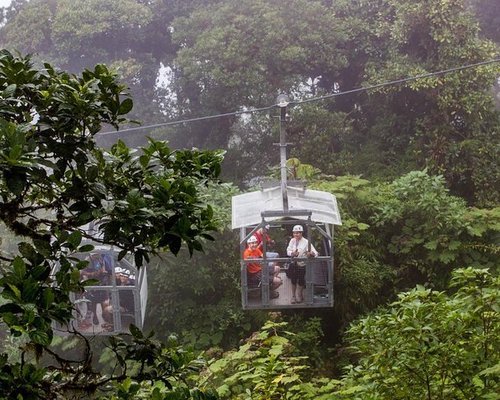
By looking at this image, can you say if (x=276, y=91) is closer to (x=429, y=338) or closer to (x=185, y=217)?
(x=429, y=338)

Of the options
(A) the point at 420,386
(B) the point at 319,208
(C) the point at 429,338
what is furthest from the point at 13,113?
(B) the point at 319,208

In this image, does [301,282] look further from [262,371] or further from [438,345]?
[438,345]

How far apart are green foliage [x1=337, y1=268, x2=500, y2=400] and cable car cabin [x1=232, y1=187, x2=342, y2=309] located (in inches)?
102

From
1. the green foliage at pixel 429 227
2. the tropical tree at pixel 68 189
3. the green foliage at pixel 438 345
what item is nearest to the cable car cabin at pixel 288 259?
the green foliage at pixel 429 227

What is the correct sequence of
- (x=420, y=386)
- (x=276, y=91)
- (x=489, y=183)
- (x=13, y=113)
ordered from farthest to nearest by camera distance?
1. (x=276, y=91)
2. (x=489, y=183)
3. (x=420, y=386)
4. (x=13, y=113)

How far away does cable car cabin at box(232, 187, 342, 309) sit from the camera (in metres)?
5.64

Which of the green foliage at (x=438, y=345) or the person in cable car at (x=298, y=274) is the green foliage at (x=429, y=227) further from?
the green foliage at (x=438, y=345)

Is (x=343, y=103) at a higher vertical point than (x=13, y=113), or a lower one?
higher

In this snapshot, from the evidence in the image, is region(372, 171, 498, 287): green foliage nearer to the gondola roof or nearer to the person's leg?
the gondola roof

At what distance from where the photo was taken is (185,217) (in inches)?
61.5

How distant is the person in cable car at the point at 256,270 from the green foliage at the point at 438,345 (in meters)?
2.98

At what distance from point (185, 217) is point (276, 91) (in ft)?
35.5

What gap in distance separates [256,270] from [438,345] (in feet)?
12.0

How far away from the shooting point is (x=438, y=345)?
8.76 feet
